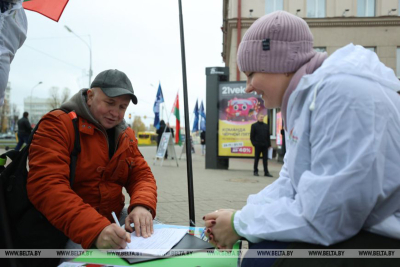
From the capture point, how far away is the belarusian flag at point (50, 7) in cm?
239

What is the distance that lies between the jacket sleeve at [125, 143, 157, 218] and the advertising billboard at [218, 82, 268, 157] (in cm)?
922

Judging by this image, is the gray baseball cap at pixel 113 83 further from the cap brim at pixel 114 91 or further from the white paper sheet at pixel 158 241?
the white paper sheet at pixel 158 241

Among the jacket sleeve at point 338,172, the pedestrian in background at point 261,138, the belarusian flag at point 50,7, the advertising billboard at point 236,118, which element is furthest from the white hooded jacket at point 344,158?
the advertising billboard at point 236,118

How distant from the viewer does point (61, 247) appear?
1.79m

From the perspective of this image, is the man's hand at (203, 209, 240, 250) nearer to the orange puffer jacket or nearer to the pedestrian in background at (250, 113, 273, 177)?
the orange puffer jacket

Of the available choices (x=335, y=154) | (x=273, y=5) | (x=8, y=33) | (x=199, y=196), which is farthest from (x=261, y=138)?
(x=273, y=5)

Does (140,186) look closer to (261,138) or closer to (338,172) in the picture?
(338,172)

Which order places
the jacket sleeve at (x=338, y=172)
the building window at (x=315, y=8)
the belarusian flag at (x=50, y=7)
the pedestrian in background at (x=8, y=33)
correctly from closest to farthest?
the jacket sleeve at (x=338, y=172)
the pedestrian in background at (x=8, y=33)
the belarusian flag at (x=50, y=7)
the building window at (x=315, y=8)

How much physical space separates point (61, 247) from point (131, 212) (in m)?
0.41

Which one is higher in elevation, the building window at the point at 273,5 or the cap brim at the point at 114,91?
the building window at the point at 273,5

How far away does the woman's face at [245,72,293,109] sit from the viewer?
1.38 meters

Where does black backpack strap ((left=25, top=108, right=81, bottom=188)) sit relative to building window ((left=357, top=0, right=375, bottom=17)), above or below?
below

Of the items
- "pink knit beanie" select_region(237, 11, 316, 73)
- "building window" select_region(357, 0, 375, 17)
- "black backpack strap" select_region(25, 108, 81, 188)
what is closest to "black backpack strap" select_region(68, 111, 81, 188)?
"black backpack strap" select_region(25, 108, 81, 188)

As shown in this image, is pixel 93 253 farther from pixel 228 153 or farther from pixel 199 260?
pixel 228 153
